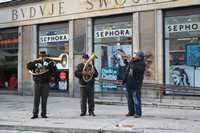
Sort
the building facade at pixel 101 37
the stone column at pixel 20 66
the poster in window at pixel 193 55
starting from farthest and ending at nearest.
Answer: the stone column at pixel 20 66 → the building facade at pixel 101 37 → the poster in window at pixel 193 55

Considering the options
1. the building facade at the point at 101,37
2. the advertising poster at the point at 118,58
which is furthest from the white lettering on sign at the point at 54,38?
the advertising poster at the point at 118,58

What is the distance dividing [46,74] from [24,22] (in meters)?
8.30

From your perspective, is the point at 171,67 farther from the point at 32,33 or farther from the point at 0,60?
the point at 0,60

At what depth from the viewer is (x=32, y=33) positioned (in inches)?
576

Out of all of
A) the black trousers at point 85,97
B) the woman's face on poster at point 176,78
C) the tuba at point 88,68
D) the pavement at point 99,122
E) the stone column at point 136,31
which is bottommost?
the pavement at point 99,122

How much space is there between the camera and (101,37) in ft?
42.3

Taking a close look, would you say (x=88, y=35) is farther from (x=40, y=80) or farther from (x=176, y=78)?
(x=40, y=80)

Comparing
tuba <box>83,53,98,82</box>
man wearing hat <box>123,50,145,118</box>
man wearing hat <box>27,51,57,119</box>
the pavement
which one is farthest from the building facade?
man wearing hat <box>27,51,57,119</box>

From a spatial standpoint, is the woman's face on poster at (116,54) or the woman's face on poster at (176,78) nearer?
the woman's face on poster at (176,78)

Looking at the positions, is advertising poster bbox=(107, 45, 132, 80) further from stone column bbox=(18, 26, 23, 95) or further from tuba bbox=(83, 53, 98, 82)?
stone column bbox=(18, 26, 23, 95)

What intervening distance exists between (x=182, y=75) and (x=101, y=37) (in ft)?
14.5

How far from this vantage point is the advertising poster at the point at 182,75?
1075 cm

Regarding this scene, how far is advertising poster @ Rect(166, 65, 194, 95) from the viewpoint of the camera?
10.8 metres

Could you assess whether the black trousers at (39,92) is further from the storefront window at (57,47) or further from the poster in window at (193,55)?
the poster in window at (193,55)
